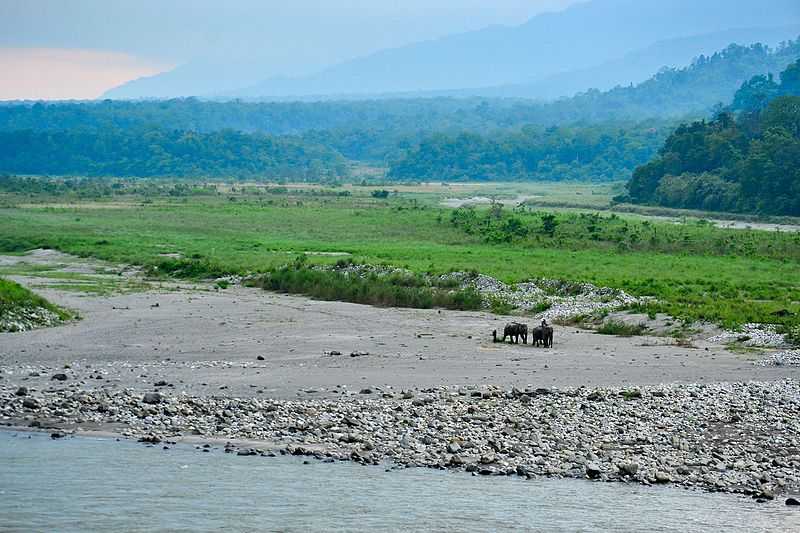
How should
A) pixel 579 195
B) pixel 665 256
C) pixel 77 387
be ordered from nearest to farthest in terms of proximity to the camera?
pixel 77 387 → pixel 665 256 → pixel 579 195

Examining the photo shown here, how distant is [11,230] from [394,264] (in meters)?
31.1

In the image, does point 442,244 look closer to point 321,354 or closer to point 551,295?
point 551,295

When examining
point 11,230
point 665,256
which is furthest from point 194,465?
point 11,230

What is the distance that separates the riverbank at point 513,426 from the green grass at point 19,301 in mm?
10132

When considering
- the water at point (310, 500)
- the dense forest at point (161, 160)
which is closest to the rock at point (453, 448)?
the water at point (310, 500)

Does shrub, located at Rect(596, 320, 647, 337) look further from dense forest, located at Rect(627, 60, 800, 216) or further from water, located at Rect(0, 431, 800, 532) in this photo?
dense forest, located at Rect(627, 60, 800, 216)

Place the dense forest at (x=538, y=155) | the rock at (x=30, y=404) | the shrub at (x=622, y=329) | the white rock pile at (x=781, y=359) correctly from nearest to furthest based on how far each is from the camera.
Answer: the rock at (x=30, y=404) < the white rock pile at (x=781, y=359) < the shrub at (x=622, y=329) < the dense forest at (x=538, y=155)

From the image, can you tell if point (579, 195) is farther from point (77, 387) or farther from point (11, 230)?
point (77, 387)

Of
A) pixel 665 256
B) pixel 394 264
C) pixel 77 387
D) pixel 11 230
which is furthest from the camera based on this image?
pixel 11 230

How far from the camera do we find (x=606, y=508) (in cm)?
1734

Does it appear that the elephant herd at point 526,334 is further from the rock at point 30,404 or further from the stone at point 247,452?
the rock at point 30,404

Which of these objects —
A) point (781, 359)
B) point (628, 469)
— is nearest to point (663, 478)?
point (628, 469)

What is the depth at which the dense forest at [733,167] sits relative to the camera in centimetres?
9250

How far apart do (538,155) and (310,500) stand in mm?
170127
